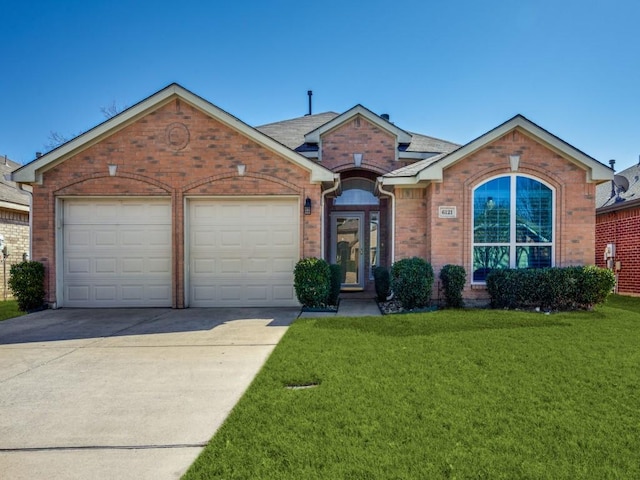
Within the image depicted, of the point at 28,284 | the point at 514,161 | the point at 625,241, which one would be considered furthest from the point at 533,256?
the point at 28,284

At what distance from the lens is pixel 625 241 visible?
13211mm

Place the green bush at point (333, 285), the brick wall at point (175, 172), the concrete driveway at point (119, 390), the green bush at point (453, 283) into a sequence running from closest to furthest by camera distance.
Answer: the concrete driveway at point (119, 390)
the green bush at point (453, 283)
the brick wall at point (175, 172)
the green bush at point (333, 285)

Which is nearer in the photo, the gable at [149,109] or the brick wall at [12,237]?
the gable at [149,109]

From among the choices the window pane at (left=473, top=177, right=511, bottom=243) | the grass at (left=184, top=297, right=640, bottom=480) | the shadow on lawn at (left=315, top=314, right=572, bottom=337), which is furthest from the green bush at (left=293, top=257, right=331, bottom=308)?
the window pane at (left=473, top=177, right=511, bottom=243)

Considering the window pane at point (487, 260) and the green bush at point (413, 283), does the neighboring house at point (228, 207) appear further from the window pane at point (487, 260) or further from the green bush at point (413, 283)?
the green bush at point (413, 283)

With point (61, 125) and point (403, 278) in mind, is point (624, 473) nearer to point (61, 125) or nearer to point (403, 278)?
point (403, 278)

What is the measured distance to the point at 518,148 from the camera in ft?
30.4

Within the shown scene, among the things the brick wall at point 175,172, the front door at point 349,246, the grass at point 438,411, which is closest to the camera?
the grass at point 438,411

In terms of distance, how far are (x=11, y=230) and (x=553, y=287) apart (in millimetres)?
15667

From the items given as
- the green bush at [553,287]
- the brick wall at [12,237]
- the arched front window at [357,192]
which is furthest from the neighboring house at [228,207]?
the brick wall at [12,237]

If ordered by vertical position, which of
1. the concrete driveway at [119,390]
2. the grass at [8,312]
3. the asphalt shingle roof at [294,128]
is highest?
the asphalt shingle roof at [294,128]

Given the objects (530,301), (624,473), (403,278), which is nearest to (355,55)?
(403,278)

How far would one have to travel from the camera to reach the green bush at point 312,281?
878 cm

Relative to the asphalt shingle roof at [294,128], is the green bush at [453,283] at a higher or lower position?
lower
